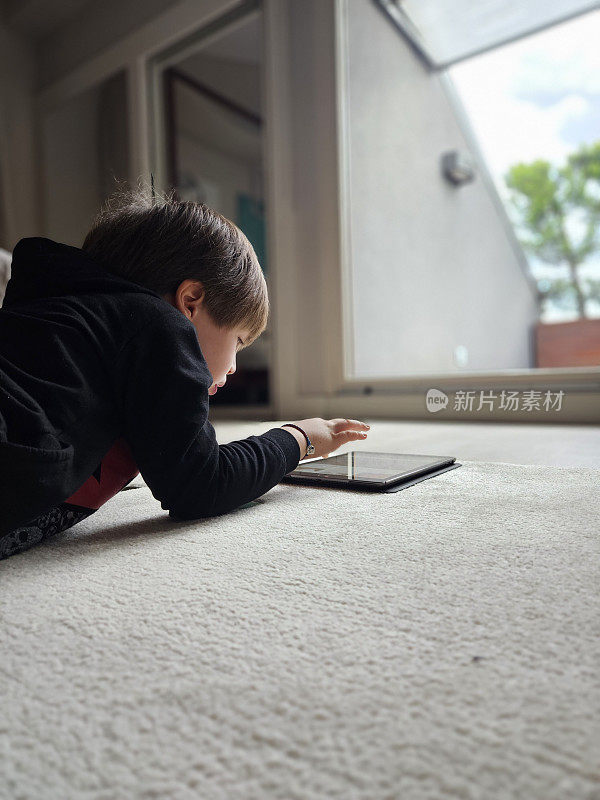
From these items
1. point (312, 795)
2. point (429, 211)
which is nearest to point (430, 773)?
point (312, 795)

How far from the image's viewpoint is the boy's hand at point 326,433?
762 millimetres

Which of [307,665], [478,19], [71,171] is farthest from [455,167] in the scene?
[307,665]

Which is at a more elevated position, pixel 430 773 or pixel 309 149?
pixel 309 149

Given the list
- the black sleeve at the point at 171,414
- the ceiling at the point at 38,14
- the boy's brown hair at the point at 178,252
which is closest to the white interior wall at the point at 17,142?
the ceiling at the point at 38,14

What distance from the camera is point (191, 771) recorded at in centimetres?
24

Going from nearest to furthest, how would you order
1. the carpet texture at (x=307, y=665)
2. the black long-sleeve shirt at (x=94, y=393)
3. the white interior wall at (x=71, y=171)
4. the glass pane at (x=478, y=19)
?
the carpet texture at (x=307, y=665) → the black long-sleeve shirt at (x=94, y=393) → the glass pane at (x=478, y=19) → the white interior wall at (x=71, y=171)

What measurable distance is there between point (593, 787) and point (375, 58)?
294cm

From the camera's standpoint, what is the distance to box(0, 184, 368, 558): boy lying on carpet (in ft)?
1.66

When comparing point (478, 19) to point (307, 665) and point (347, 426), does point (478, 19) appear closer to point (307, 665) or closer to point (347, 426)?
point (347, 426)

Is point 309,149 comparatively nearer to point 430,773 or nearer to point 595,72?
point 430,773

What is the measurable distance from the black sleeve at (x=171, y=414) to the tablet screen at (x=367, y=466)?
251mm

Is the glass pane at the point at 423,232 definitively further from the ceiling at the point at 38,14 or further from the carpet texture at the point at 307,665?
the carpet texture at the point at 307,665

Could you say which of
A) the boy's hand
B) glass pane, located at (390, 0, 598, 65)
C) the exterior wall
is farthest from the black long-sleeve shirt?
glass pane, located at (390, 0, 598, 65)

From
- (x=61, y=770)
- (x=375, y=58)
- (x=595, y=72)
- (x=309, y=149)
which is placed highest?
(x=595, y=72)
